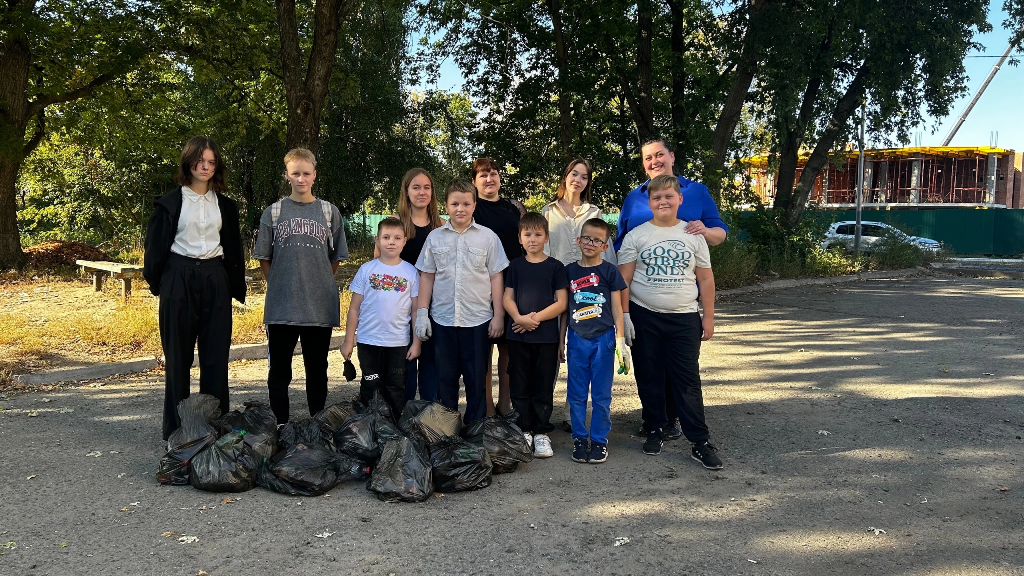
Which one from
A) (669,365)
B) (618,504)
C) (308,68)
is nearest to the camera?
(618,504)

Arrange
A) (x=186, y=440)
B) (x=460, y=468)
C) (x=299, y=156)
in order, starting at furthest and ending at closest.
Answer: (x=299, y=156) < (x=186, y=440) < (x=460, y=468)

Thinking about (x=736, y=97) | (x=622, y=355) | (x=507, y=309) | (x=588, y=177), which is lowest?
(x=622, y=355)

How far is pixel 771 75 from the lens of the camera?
14.9m

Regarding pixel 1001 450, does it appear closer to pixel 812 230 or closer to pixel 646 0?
pixel 646 0

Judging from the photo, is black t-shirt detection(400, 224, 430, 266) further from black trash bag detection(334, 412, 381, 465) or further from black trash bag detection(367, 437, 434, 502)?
black trash bag detection(367, 437, 434, 502)

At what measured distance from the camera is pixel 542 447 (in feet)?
15.9

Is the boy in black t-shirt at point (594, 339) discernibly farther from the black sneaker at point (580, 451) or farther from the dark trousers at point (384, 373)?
the dark trousers at point (384, 373)

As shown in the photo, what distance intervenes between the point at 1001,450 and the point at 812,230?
1481cm

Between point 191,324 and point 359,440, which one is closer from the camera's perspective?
point 359,440

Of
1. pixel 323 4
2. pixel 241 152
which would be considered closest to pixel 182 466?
pixel 323 4

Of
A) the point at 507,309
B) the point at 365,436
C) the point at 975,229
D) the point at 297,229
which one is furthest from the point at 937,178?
the point at 365,436

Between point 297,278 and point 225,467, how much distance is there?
4.53 ft

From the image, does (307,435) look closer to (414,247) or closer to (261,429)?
(261,429)

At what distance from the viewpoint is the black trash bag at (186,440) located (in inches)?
169
